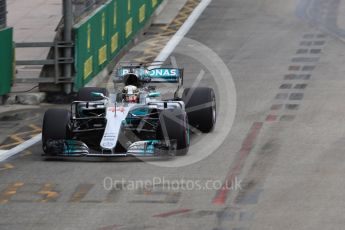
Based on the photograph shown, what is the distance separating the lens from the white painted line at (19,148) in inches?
808

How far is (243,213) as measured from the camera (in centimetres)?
1582

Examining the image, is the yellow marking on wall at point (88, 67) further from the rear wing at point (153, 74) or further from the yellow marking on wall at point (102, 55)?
the rear wing at point (153, 74)

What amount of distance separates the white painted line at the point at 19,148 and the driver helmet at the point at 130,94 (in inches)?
90.8

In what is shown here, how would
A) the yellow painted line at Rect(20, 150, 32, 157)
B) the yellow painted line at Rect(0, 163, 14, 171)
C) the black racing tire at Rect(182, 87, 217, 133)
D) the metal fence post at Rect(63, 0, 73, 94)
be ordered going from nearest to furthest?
the yellow painted line at Rect(0, 163, 14, 171)
the yellow painted line at Rect(20, 150, 32, 157)
the black racing tire at Rect(182, 87, 217, 133)
the metal fence post at Rect(63, 0, 73, 94)

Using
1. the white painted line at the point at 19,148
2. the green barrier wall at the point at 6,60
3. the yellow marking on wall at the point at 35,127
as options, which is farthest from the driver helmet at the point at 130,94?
the green barrier wall at the point at 6,60

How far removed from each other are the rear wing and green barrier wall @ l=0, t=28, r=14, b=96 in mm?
4634

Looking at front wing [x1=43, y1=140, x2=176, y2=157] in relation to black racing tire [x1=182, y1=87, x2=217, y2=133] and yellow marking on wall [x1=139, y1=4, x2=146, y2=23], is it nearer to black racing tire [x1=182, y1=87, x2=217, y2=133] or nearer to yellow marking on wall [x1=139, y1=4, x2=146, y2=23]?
black racing tire [x1=182, y1=87, x2=217, y2=133]

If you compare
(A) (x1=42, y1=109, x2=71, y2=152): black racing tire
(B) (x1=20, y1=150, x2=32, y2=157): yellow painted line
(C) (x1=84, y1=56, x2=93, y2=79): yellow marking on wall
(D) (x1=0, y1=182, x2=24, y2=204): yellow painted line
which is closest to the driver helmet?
(A) (x1=42, y1=109, x2=71, y2=152): black racing tire

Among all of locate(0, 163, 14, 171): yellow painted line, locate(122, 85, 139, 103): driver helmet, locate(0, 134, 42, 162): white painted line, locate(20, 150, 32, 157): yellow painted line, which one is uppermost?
locate(122, 85, 139, 103): driver helmet

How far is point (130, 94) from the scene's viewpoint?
67.9 feet

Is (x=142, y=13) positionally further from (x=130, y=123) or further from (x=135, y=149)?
(x=135, y=149)

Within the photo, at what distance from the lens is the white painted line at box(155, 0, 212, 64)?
101 feet

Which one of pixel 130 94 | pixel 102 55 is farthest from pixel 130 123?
pixel 102 55

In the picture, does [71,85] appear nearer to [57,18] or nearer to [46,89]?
[46,89]
